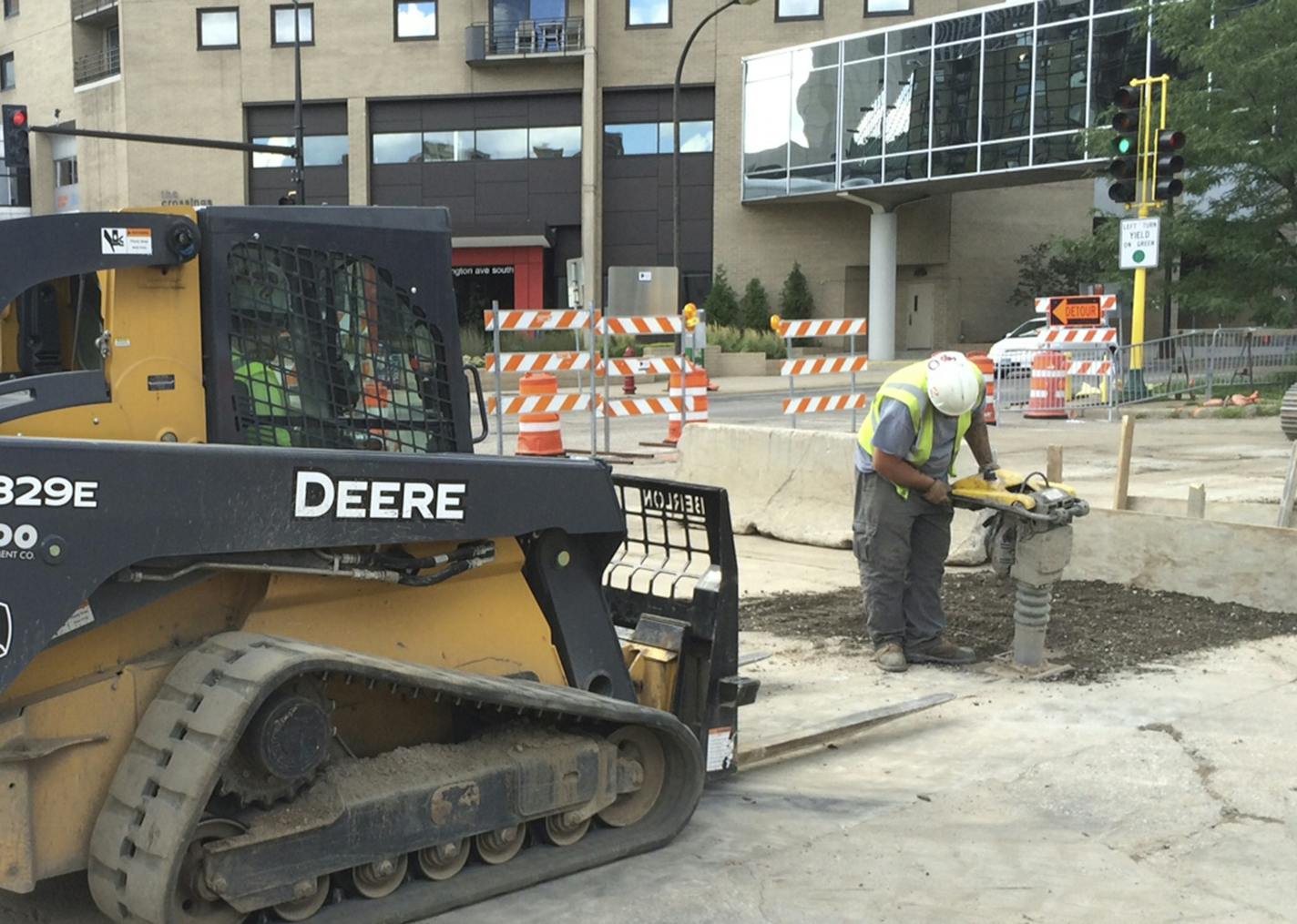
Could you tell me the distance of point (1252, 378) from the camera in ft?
75.2

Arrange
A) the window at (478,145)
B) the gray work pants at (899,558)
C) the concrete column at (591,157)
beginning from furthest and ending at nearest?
1. the window at (478,145)
2. the concrete column at (591,157)
3. the gray work pants at (899,558)

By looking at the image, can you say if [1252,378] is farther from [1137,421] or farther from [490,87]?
[490,87]

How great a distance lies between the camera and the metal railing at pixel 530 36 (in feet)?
145

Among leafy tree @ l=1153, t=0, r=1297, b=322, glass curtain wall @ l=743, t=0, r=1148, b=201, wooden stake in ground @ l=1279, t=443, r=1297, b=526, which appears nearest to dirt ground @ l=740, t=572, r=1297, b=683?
wooden stake in ground @ l=1279, t=443, r=1297, b=526

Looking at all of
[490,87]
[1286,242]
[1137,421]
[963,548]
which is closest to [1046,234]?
[490,87]

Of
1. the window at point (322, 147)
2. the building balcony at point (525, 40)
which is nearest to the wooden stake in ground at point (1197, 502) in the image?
the building balcony at point (525, 40)

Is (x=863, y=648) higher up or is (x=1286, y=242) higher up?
(x=1286, y=242)

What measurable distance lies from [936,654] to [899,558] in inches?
22.2

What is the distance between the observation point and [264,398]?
4.12 meters

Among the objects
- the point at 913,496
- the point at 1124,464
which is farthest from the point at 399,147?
the point at 913,496

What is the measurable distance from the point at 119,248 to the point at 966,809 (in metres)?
3.40

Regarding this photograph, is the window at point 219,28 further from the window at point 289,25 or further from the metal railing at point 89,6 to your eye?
the metal railing at point 89,6

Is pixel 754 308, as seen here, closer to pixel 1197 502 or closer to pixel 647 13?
pixel 647 13

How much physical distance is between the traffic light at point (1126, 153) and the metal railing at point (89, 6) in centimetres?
3978
